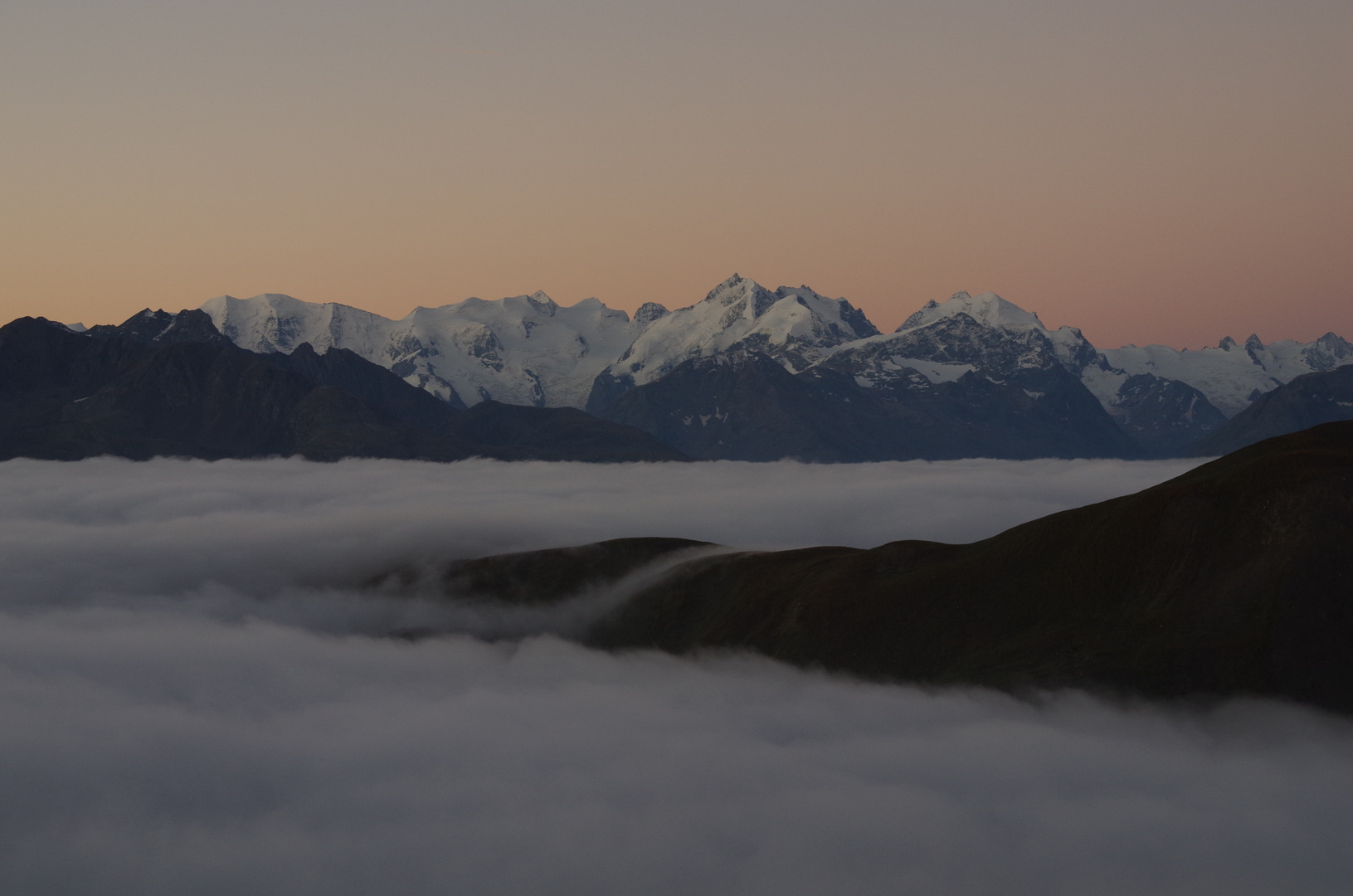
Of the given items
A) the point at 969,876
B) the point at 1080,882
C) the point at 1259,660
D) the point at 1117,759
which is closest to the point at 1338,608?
the point at 1259,660

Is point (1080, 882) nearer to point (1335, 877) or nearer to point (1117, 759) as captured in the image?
point (1117, 759)

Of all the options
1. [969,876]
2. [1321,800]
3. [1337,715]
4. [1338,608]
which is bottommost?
[969,876]

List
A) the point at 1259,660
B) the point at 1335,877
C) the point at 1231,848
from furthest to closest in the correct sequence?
the point at 1259,660
the point at 1231,848
the point at 1335,877

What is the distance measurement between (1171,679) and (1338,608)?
2947cm

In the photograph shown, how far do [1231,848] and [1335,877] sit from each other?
1561cm

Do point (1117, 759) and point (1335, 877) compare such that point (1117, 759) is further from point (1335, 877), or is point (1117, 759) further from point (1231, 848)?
point (1335, 877)

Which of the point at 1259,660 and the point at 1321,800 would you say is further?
the point at 1259,660

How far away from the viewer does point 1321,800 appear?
598 ft

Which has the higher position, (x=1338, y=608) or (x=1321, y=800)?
(x=1338, y=608)

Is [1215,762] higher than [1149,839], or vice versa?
[1215,762]

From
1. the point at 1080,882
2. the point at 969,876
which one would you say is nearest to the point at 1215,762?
the point at 1080,882

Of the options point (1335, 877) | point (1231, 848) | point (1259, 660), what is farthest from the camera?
point (1259, 660)

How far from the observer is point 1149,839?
189m

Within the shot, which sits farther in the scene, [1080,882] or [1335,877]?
[1080,882]
